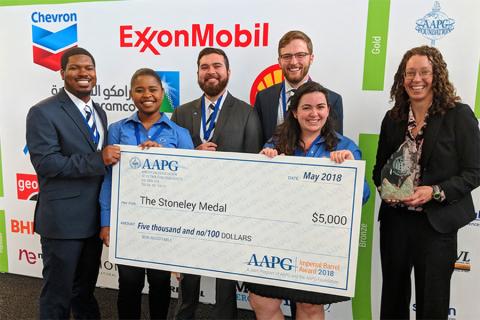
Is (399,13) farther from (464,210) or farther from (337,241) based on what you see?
(337,241)

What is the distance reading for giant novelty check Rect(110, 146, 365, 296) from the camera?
5.84 feet

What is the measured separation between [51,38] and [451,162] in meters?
3.08

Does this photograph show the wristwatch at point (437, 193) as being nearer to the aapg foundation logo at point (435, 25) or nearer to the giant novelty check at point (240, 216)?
the giant novelty check at point (240, 216)

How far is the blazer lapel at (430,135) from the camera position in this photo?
180cm

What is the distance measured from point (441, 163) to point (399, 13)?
3.90ft

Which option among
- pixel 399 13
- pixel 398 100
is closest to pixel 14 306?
pixel 398 100

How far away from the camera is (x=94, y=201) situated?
2.15 meters

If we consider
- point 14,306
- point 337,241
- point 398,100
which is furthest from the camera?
point 14,306

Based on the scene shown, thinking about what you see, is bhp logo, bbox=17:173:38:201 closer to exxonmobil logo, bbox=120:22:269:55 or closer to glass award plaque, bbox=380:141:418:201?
exxonmobil logo, bbox=120:22:269:55

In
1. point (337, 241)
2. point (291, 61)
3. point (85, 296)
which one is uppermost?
point (291, 61)

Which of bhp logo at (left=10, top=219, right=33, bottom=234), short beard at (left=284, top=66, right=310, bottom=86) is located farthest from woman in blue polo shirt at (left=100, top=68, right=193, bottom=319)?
bhp logo at (left=10, top=219, right=33, bottom=234)

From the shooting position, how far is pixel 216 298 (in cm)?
245

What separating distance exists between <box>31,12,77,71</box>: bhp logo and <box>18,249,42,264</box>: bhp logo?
5.56 feet

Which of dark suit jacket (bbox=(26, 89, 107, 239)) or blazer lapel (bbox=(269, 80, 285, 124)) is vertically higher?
blazer lapel (bbox=(269, 80, 285, 124))
